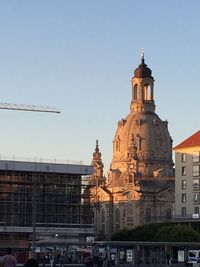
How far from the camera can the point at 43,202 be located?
4993 inches

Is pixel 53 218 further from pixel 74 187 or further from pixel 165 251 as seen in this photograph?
pixel 165 251

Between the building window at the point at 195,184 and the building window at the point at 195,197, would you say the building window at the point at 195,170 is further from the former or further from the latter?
the building window at the point at 195,197

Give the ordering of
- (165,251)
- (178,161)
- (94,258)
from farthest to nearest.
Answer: (178,161) → (165,251) → (94,258)

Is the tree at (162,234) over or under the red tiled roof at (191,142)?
under

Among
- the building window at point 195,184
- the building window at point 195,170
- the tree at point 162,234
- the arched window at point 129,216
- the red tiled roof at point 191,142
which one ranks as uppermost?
the red tiled roof at point 191,142

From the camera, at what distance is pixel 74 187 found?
429 ft

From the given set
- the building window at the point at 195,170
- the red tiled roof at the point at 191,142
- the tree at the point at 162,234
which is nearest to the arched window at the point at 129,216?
the tree at the point at 162,234

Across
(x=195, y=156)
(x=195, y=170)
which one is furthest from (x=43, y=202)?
(x=195, y=156)

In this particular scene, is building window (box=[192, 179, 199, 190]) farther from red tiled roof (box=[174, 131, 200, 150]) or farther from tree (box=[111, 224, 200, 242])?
tree (box=[111, 224, 200, 242])

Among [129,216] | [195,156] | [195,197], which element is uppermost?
[195,156]

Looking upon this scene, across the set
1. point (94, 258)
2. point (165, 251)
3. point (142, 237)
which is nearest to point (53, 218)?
point (142, 237)

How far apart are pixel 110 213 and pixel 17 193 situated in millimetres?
64032

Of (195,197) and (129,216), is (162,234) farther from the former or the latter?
(129,216)

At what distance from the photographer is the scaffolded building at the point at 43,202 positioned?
123 meters
